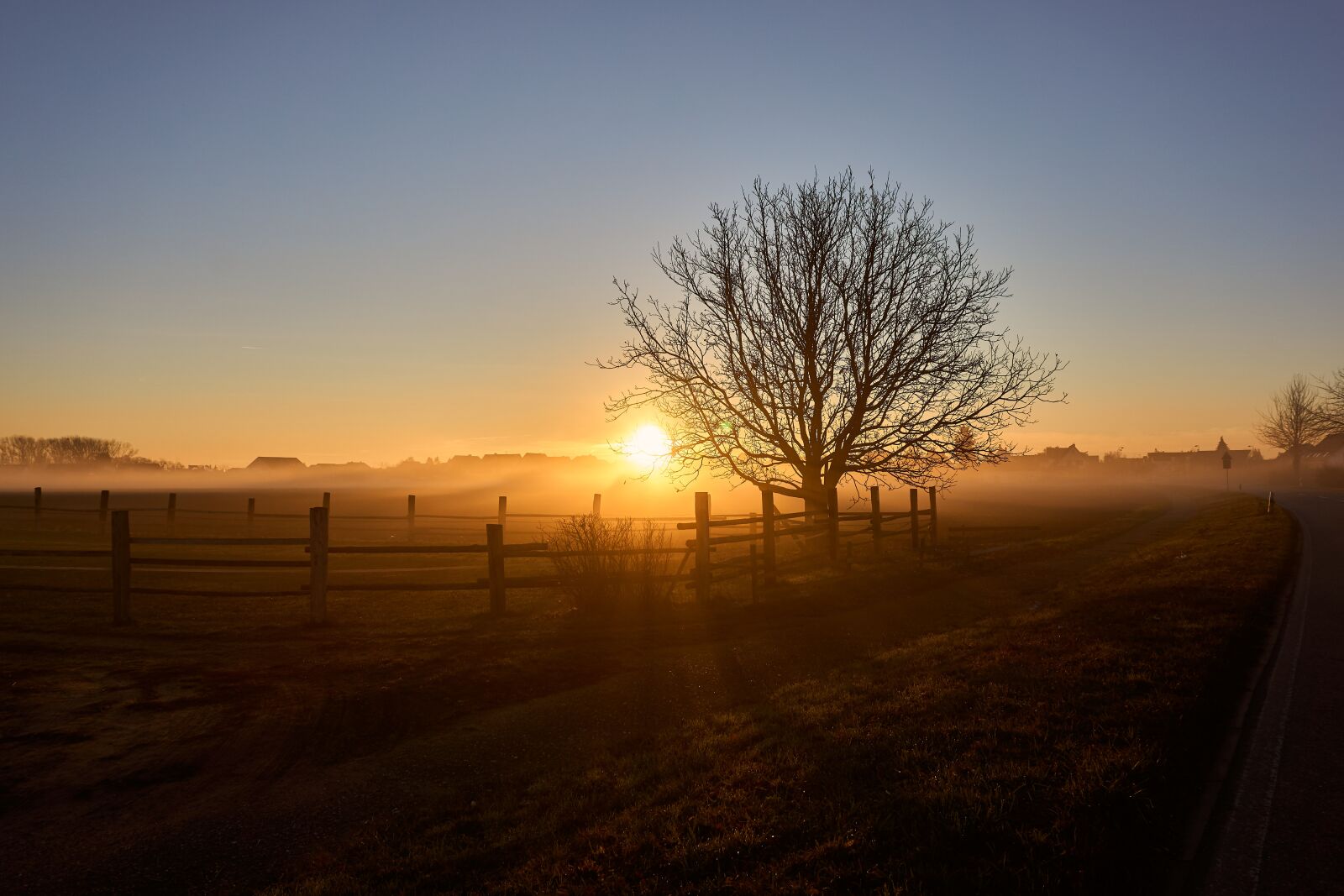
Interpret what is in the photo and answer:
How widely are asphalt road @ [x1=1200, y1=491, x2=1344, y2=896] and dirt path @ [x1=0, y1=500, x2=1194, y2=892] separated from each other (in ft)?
14.1

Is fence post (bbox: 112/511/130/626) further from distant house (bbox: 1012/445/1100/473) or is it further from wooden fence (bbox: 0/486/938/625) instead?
distant house (bbox: 1012/445/1100/473)

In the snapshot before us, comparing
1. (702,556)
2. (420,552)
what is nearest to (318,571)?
(420,552)

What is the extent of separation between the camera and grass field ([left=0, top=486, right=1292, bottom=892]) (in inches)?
180

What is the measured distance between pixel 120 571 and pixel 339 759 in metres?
8.24

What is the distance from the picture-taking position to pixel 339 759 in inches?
267

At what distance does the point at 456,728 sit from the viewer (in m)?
7.63

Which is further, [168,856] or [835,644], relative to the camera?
[835,644]

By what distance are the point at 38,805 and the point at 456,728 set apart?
3.27 m

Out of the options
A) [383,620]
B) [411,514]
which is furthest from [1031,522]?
[383,620]

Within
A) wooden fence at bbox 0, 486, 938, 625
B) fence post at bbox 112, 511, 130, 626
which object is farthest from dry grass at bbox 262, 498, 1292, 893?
fence post at bbox 112, 511, 130, 626

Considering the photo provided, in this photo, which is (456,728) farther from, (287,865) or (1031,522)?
(1031,522)

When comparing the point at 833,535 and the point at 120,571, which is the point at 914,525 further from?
the point at 120,571

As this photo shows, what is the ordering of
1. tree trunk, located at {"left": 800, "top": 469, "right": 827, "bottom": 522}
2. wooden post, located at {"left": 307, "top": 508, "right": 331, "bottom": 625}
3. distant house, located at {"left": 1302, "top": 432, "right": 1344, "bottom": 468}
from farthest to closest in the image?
distant house, located at {"left": 1302, "top": 432, "right": 1344, "bottom": 468} < tree trunk, located at {"left": 800, "top": 469, "right": 827, "bottom": 522} < wooden post, located at {"left": 307, "top": 508, "right": 331, "bottom": 625}

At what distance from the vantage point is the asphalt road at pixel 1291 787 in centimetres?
421
